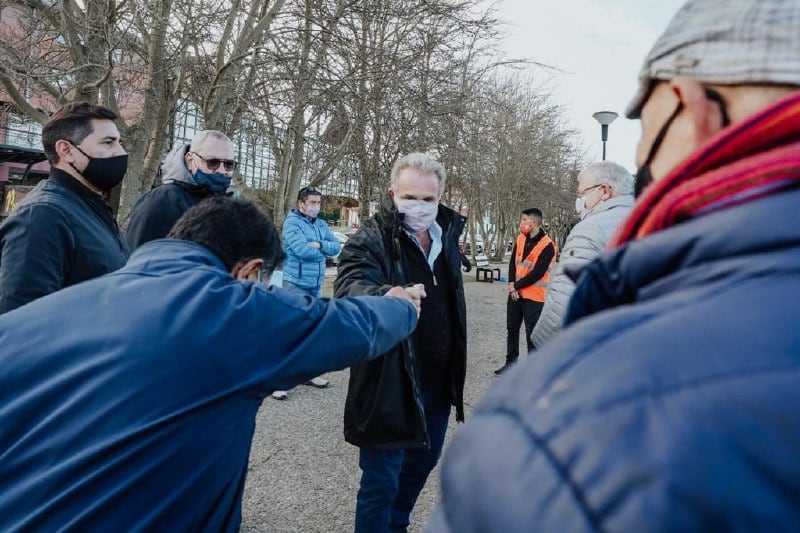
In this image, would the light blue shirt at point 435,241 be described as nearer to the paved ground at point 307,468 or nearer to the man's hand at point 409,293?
the man's hand at point 409,293

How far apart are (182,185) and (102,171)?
0.60m

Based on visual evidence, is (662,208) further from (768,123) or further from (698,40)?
(698,40)

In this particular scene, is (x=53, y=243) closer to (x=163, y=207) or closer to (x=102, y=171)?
(x=102, y=171)

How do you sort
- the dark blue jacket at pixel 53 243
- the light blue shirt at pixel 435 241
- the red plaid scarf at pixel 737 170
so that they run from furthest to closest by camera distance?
1. the light blue shirt at pixel 435 241
2. the dark blue jacket at pixel 53 243
3. the red plaid scarf at pixel 737 170

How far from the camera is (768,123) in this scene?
0.62m

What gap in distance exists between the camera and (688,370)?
0.52m

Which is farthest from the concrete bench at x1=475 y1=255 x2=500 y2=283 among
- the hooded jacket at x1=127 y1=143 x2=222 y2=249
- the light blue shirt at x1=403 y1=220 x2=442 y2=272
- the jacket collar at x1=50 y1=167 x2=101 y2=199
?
the jacket collar at x1=50 y1=167 x2=101 y2=199

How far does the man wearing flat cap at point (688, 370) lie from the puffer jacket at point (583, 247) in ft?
7.52

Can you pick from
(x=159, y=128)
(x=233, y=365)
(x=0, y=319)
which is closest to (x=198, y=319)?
(x=233, y=365)

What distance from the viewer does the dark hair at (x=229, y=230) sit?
155cm

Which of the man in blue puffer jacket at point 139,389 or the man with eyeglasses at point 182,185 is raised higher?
the man with eyeglasses at point 182,185

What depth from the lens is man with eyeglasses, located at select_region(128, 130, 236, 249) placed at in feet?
10.4

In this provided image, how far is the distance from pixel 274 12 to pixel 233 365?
7.98 meters

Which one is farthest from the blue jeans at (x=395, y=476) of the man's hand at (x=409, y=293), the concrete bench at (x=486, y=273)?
the concrete bench at (x=486, y=273)
